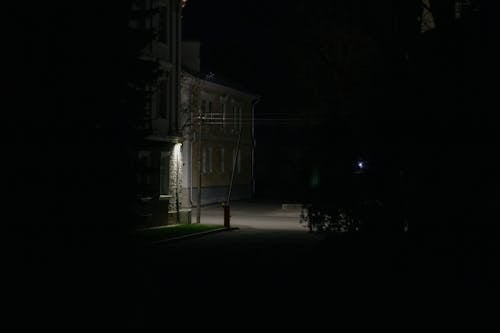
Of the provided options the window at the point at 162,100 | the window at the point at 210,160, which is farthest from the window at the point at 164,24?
the window at the point at 210,160

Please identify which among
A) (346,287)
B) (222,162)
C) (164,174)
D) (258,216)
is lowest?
(258,216)

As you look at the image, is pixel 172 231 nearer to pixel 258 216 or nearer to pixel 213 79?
pixel 258 216

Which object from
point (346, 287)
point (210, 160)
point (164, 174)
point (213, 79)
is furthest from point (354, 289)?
point (210, 160)

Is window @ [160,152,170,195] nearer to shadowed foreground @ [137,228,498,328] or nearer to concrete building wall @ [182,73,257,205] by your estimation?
concrete building wall @ [182,73,257,205]

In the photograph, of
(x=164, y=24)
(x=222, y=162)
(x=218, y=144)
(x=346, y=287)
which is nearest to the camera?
(x=346, y=287)

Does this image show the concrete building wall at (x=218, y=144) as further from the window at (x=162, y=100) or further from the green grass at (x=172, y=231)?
the green grass at (x=172, y=231)

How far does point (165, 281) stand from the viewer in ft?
57.1

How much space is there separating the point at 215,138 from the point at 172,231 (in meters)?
24.4

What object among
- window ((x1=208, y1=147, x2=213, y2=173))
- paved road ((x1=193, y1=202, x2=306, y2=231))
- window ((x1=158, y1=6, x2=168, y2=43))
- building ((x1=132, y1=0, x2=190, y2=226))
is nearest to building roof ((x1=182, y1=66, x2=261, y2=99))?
window ((x1=208, y1=147, x2=213, y2=173))

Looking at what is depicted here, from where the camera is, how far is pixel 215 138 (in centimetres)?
5650

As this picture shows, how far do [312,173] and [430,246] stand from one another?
2.63m

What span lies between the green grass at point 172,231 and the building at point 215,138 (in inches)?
406

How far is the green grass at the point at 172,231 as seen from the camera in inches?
1161

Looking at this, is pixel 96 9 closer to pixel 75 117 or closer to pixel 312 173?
pixel 75 117
